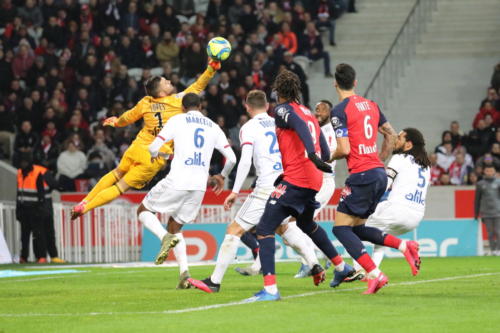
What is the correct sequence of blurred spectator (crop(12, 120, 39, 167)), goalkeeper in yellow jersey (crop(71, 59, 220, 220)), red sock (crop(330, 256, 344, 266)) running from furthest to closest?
blurred spectator (crop(12, 120, 39, 167)) → goalkeeper in yellow jersey (crop(71, 59, 220, 220)) → red sock (crop(330, 256, 344, 266))

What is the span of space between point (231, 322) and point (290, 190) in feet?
7.14

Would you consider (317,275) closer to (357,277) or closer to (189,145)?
(357,277)

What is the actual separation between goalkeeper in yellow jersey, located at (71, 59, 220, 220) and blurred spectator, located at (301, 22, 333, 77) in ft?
48.3

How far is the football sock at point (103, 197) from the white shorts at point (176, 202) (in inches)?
90.6

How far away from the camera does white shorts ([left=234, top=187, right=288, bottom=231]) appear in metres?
11.6

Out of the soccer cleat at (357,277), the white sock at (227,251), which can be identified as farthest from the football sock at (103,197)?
the white sock at (227,251)

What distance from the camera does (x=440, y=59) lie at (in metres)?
30.2

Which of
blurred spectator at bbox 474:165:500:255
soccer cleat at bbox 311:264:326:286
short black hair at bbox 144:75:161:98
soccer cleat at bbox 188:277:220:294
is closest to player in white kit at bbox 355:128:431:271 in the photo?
soccer cleat at bbox 311:264:326:286

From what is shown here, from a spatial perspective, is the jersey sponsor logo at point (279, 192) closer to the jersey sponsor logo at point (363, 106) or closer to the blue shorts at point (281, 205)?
the blue shorts at point (281, 205)

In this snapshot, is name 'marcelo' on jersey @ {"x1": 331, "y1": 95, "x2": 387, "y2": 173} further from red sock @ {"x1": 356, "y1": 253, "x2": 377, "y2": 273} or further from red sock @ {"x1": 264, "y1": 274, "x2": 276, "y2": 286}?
red sock @ {"x1": 264, "y1": 274, "x2": 276, "y2": 286}

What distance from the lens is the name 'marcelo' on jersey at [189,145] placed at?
41.7ft

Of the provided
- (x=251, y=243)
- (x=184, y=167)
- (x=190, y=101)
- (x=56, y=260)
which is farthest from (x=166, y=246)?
(x=56, y=260)

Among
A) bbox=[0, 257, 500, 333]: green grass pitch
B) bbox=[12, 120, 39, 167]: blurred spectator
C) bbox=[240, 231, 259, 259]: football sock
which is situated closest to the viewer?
bbox=[0, 257, 500, 333]: green grass pitch

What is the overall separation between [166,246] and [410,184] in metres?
3.05
